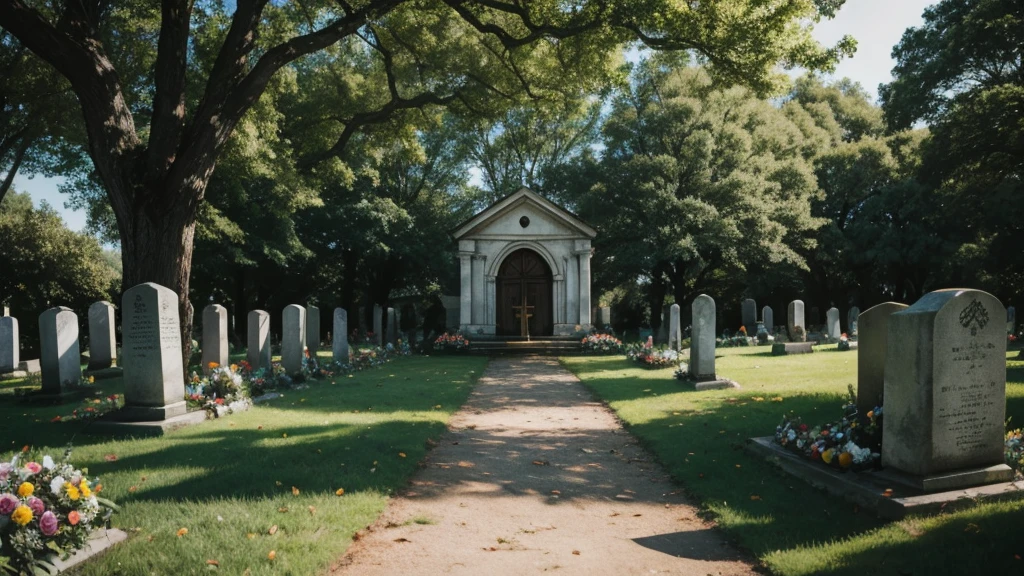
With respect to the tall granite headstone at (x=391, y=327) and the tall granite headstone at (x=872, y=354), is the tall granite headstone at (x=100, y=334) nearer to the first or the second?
the tall granite headstone at (x=391, y=327)

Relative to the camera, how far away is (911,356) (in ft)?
16.1

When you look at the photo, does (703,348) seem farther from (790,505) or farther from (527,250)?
(527,250)

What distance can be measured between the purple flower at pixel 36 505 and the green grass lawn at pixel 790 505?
14.5ft

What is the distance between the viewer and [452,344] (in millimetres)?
22125

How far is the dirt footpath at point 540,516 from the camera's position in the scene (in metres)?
4.05

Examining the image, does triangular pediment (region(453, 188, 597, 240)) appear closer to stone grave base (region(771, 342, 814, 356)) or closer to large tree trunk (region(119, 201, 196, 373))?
stone grave base (region(771, 342, 814, 356))

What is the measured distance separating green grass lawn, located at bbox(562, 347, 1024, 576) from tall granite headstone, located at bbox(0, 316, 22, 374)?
14646mm

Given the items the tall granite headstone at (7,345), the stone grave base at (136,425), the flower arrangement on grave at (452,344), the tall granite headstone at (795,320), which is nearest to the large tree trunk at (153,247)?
the stone grave base at (136,425)

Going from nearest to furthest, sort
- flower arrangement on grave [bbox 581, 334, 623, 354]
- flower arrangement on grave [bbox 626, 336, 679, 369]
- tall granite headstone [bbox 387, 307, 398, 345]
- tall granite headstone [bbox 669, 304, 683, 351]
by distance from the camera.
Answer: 1. flower arrangement on grave [bbox 626, 336, 679, 369]
2. tall granite headstone [bbox 669, 304, 683, 351]
3. flower arrangement on grave [bbox 581, 334, 623, 354]
4. tall granite headstone [bbox 387, 307, 398, 345]

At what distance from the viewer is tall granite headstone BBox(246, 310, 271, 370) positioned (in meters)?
13.3

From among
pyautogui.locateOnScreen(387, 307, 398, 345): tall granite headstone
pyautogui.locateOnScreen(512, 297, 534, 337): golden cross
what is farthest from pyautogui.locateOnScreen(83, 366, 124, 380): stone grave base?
pyautogui.locateOnScreen(512, 297, 534, 337): golden cross

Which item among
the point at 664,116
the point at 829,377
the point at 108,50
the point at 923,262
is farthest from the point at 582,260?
the point at 923,262

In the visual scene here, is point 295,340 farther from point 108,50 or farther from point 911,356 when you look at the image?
point 911,356

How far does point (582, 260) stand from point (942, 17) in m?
14.2
